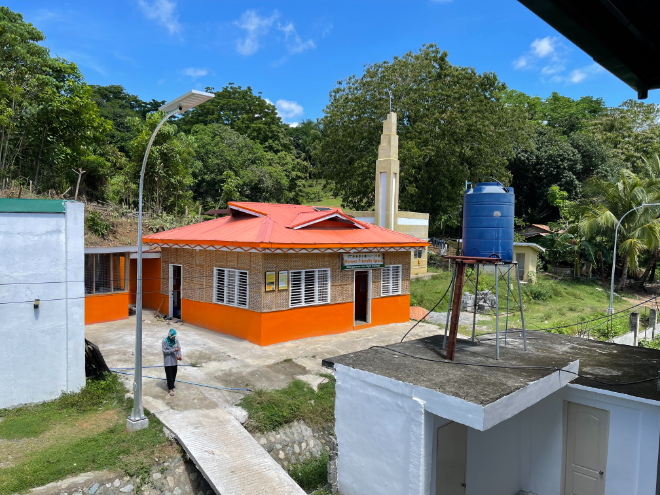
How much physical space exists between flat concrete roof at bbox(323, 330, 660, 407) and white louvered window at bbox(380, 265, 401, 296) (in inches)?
321

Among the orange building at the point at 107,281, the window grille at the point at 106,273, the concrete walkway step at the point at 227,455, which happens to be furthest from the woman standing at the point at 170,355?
the window grille at the point at 106,273

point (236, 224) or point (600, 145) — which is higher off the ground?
point (600, 145)

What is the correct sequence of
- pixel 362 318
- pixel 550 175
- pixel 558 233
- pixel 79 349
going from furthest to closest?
pixel 550 175, pixel 558 233, pixel 362 318, pixel 79 349

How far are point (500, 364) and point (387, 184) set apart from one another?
18.4m

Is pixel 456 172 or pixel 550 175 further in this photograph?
pixel 550 175

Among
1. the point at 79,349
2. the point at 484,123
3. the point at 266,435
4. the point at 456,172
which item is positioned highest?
the point at 484,123

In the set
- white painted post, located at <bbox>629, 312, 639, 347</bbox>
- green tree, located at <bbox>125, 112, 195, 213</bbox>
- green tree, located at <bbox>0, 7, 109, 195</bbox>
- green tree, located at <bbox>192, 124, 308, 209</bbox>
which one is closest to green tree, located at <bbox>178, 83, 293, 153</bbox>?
green tree, located at <bbox>192, 124, 308, 209</bbox>

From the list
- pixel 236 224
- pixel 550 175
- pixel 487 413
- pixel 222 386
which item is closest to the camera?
pixel 487 413

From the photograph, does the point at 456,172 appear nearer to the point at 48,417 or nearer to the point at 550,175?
the point at 550,175

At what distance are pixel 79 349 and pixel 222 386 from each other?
3165 millimetres

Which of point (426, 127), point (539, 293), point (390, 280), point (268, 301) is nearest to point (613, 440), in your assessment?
point (268, 301)

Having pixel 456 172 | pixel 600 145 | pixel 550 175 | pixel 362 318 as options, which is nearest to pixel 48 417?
pixel 362 318

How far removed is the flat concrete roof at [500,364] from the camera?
604 centimetres

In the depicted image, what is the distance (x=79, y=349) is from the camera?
9.41 meters
